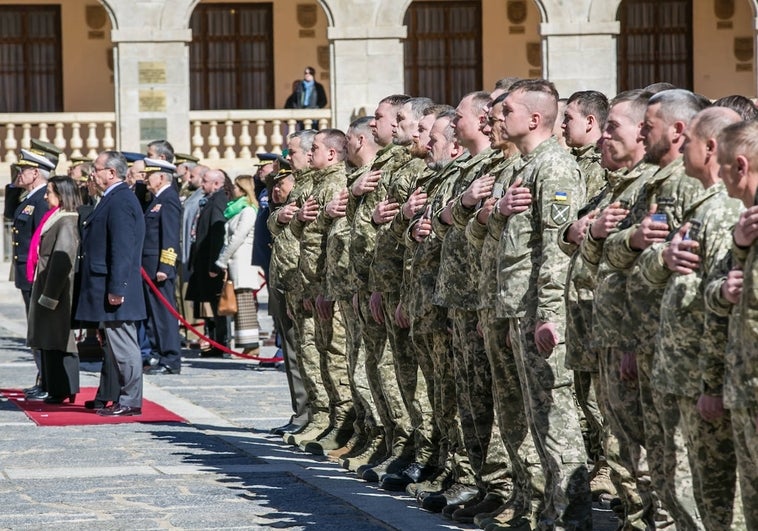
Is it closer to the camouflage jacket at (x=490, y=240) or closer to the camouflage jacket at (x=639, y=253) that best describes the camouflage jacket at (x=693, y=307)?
the camouflage jacket at (x=639, y=253)

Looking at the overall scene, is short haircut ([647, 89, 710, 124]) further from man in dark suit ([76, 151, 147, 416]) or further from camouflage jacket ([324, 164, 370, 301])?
man in dark suit ([76, 151, 147, 416])

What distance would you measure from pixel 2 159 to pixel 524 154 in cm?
2016

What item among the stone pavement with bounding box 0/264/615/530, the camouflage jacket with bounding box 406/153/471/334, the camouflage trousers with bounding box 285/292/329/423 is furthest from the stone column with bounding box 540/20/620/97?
the camouflage jacket with bounding box 406/153/471/334

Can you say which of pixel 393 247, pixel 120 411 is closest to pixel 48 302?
pixel 120 411

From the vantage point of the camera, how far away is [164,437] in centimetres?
946

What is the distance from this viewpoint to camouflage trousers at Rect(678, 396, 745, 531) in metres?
4.84

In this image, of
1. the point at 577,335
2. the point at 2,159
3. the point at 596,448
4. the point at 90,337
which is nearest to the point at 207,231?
the point at 90,337

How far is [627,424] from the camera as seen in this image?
218 inches

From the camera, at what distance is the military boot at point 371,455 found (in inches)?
322

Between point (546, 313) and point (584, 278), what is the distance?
0.68ft

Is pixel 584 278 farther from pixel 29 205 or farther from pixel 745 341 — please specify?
pixel 29 205

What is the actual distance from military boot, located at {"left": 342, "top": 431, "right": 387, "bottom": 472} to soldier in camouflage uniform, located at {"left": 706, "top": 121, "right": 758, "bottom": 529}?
3732 mm

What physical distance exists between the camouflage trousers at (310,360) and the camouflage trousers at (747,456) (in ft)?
16.6

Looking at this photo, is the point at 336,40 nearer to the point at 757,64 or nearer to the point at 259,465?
the point at 757,64
